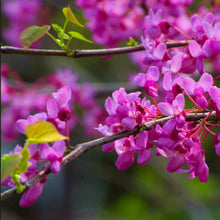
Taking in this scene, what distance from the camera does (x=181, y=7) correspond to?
5.71ft

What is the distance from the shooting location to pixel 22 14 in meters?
3.23

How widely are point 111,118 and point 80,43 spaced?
349cm

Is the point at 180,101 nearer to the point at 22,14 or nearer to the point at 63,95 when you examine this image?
the point at 63,95

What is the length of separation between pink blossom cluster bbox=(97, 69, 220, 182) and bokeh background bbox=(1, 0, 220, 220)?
7.09 ft

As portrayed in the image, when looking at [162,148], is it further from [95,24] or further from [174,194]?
[174,194]

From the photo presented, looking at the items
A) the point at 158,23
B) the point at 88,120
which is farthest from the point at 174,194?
the point at 158,23

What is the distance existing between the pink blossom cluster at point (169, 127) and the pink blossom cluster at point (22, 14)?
2.42 meters

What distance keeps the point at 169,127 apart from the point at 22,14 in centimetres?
255

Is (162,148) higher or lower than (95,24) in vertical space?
higher

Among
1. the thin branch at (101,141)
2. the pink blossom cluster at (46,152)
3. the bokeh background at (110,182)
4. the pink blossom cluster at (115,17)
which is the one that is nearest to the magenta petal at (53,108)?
the pink blossom cluster at (46,152)

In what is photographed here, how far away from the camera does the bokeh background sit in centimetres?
363

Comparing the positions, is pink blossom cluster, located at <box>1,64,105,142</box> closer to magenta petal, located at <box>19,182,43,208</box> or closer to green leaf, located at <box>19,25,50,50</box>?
green leaf, located at <box>19,25,50,50</box>

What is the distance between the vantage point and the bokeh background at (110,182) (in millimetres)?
3627

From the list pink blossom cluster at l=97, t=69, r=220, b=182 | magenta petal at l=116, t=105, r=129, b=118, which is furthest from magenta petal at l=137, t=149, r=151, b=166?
magenta petal at l=116, t=105, r=129, b=118
